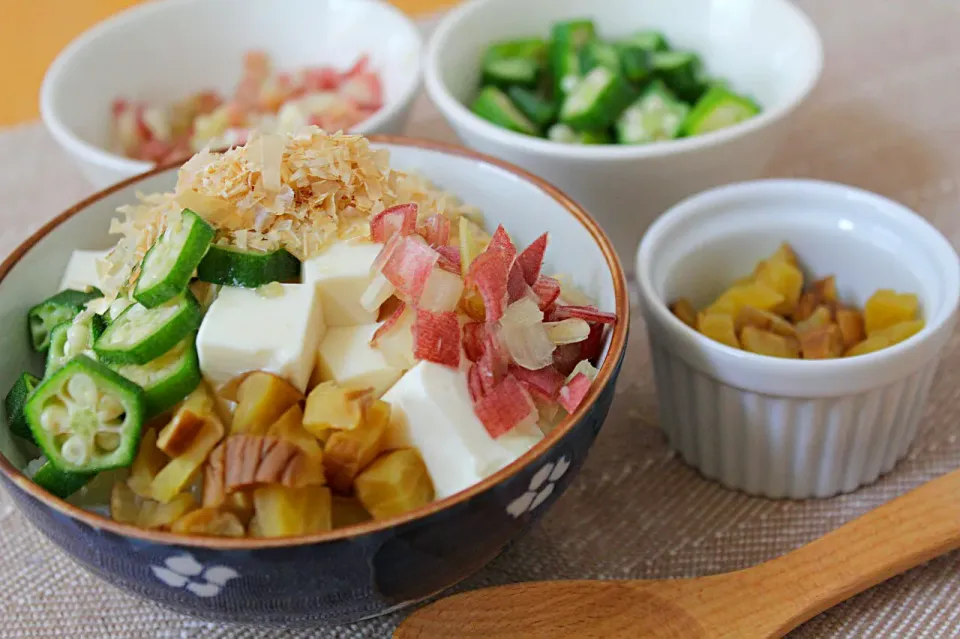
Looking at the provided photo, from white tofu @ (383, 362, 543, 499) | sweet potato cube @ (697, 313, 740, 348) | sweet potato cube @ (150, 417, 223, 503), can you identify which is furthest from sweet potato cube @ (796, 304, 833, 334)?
sweet potato cube @ (150, 417, 223, 503)

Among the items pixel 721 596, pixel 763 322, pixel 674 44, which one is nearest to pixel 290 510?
pixel 721 596

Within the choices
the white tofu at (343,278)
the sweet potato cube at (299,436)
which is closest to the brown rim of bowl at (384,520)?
the sweet potato cube at (299,436)

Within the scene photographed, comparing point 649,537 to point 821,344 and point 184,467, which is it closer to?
point 821,344

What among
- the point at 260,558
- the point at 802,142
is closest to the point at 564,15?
the point at 802,142

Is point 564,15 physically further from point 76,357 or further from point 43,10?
point 43,10

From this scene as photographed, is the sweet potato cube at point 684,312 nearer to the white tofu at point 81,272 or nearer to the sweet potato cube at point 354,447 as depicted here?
the sweet potato cube at point 354,447

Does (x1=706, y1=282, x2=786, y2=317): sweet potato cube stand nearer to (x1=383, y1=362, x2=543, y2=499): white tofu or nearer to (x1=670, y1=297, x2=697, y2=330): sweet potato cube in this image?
(x1=670, y1=297, x2=697, y2=330): sweet potato cube
